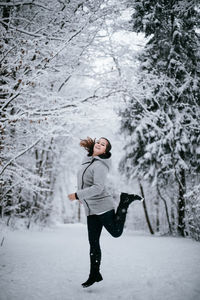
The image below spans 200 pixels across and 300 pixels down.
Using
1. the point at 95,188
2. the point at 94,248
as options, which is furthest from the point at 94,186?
the point at 94,248

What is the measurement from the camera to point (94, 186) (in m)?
2.37

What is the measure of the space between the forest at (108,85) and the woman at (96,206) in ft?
Result: 5.82

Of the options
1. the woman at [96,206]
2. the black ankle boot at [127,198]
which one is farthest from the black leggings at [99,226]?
the black ankle boot at [127,198]

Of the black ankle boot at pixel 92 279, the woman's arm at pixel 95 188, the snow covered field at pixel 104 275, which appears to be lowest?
the snow covered field at pixel 104 275

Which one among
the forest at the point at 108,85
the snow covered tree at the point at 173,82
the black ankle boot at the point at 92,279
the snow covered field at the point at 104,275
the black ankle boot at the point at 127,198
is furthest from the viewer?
the snow covered tree at the point at 173,82

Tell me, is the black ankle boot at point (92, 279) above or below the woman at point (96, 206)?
below

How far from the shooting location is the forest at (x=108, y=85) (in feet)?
13.0

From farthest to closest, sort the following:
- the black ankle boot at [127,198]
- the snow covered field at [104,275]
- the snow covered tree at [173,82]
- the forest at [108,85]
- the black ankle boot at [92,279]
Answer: the snow covered tree at [173,82], the forest at [108,85], the black ankle boot at [127,198], the black ankle boot at [92,279], the snow covered field at [104,275]

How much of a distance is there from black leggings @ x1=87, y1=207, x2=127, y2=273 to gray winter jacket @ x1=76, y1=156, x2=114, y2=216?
10 centimetres

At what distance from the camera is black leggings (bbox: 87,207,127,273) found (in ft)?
8.13

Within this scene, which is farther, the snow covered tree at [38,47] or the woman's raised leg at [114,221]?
the snow covered tree at [38,47]

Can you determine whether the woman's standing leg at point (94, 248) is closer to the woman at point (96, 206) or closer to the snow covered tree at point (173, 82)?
the woman at point (96, 206)

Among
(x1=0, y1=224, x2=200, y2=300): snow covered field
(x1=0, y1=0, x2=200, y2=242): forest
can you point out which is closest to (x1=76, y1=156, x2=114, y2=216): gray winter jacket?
(x1=0, y1=224, x2=200, y2=300): snow covered field

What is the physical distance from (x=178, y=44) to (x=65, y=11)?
478 cm
